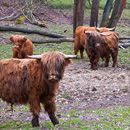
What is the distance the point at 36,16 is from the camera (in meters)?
22.6

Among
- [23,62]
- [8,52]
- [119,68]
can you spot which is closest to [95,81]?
[119,68]

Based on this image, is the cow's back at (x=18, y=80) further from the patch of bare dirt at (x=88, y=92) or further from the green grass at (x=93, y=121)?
the patch of bare dirt at (x=88, y=92)

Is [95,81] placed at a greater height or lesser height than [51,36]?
greater

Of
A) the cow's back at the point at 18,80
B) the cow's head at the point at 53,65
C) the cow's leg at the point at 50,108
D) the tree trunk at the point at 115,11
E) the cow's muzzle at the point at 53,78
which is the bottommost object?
the tree trunk at the point at 115,11

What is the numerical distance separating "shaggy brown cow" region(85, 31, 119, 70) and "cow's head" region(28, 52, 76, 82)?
208 inches

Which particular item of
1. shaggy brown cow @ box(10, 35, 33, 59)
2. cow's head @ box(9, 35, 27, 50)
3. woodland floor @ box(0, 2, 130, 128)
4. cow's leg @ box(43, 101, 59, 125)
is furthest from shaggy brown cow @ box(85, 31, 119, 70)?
cow's leg @ box(43, 101, 59, 125)

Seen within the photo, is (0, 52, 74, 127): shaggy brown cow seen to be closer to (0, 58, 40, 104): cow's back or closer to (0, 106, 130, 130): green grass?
(0, 58, 40, 104): cow's back

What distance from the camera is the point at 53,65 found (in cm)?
455

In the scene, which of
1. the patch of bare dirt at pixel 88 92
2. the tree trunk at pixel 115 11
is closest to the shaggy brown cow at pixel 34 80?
the patch of bare dirt at pixel 88 92

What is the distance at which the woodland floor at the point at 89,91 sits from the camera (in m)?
6.21

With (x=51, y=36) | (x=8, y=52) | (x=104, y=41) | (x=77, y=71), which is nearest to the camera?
(x=77, y=71)

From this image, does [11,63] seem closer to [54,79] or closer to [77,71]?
[54,79]

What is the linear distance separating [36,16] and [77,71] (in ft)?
46.1

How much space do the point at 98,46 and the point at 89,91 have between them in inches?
102
